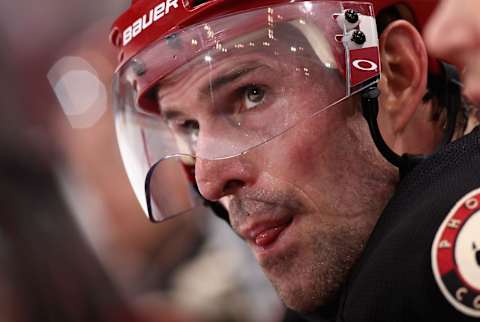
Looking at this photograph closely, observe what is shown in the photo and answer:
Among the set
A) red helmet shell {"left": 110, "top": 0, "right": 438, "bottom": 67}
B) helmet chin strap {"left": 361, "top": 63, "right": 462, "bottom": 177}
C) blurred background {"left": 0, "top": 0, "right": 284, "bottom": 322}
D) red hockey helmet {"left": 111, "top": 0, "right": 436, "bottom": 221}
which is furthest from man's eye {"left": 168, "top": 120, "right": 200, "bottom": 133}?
blurred background {"left": 0, "top": 0, "right": 284, "bottom": 322}

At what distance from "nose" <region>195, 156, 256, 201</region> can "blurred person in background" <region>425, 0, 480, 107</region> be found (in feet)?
1.10

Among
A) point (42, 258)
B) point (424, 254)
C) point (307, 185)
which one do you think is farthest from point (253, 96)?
point (42, 258)

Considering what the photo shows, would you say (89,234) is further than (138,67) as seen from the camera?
Yes

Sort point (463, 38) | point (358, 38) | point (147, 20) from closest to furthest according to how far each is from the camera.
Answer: point (463, 38) → point (358, 38) → point (147, 20)

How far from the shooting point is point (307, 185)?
4.25 feet

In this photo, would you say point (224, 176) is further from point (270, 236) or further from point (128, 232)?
point (128, 232)

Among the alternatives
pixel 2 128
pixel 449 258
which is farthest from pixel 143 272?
pixel 449 258

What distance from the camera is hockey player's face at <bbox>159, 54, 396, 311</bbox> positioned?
1.30 m

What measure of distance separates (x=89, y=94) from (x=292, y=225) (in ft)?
4.94

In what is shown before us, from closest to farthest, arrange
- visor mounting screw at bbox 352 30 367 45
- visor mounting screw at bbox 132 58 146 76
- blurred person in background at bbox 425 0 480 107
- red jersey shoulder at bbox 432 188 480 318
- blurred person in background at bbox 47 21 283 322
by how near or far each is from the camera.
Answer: red jersey shoulder at bbox 432 188 480 318, blurred person in background at bbox 425 0 480 107, visor mounting screw at bbox 352 30 367 45, visor mounting screw at bbox 132 58 146 76, blurred person in background at bbox 47 21 283 322

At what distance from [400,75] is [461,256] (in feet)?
1.62

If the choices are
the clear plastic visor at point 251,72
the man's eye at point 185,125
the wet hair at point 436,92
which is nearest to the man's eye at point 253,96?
the clear plastic visor at point 251,72

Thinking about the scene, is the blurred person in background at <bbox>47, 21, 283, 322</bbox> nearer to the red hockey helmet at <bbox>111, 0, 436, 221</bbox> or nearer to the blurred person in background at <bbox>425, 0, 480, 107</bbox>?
the red hockey helmet at <bbox>111, 0, 436, 221</bbox>

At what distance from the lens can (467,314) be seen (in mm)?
926
